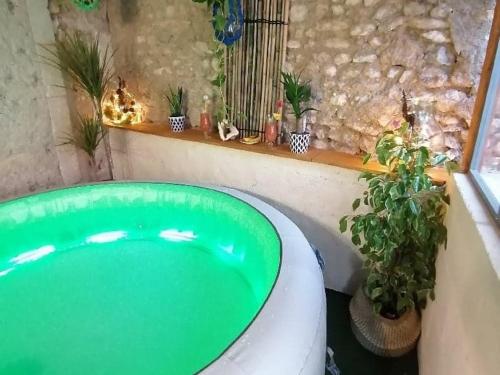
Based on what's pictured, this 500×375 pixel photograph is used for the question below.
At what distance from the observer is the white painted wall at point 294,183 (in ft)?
7.43

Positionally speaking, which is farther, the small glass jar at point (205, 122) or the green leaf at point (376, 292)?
the small glass jar at point (205, 122)

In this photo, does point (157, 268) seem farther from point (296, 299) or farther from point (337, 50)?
point (337, 50)

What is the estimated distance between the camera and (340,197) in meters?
2.25

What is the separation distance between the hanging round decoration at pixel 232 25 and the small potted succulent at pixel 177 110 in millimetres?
634

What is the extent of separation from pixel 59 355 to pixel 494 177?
2.13m

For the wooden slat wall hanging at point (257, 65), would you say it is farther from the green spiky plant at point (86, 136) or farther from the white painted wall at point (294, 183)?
the green spiky plant at point (86, 136)

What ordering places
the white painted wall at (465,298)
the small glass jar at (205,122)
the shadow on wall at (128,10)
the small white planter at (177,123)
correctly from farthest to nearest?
the shadow on wall at (128,10) < the small white planter at (177,123) < the small glass jar at (205,122) < the white painted wall at (465,298)

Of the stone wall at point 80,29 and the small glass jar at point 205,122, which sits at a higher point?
the stone wall at point 80,29

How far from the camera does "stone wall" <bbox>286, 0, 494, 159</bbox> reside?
1861mm

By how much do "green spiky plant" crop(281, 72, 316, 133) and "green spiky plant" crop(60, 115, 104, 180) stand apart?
1.67 metres

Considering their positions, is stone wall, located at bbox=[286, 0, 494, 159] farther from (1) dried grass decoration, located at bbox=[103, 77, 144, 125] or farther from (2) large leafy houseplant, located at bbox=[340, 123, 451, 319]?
(1) dried grass decoration, located at bbox=[103, 77, 144, 125]

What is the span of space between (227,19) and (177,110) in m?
0.86

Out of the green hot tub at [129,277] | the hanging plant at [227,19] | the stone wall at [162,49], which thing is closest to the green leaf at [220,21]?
the hanging plant at [227,19]

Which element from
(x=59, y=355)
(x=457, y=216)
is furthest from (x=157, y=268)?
(x=457, y=216)
